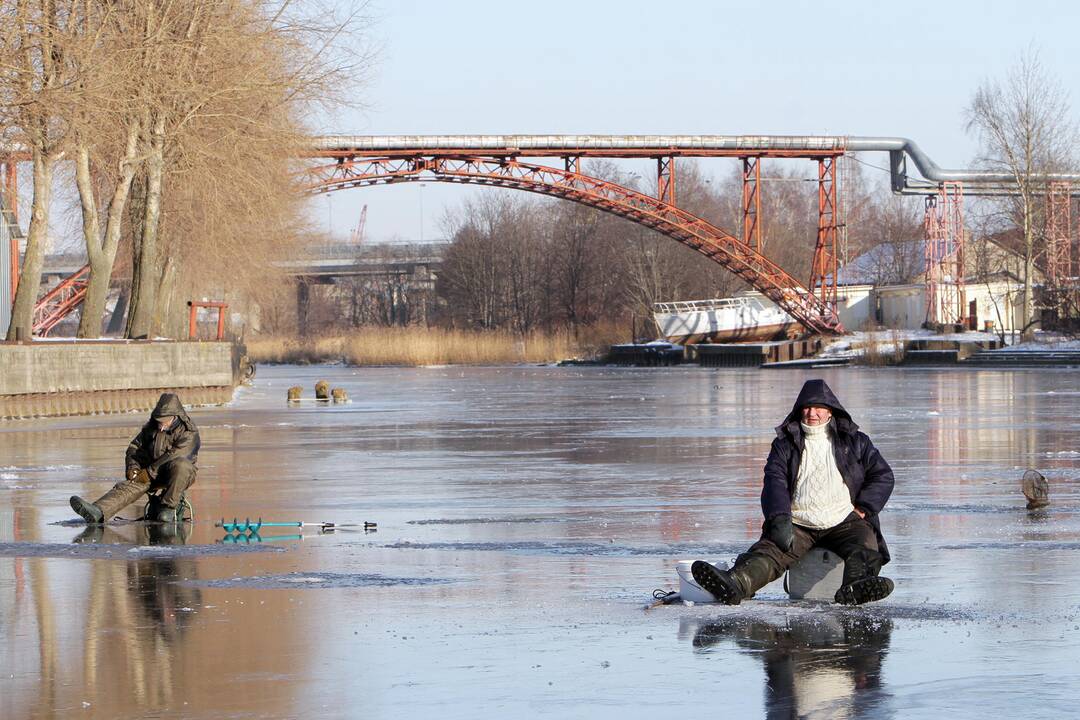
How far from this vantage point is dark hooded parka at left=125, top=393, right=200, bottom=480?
46.0 ft

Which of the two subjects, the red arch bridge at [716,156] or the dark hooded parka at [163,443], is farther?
the red arch bridge at [716,156]

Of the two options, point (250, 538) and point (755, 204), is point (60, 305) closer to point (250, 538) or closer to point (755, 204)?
point (755, 204)

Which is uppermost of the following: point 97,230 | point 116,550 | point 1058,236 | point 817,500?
point 1058,236

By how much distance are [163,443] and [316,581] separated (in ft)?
13.0

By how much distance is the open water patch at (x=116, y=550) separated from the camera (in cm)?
1191

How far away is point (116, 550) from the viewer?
12.2 metres

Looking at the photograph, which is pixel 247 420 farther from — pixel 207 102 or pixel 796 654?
pixel 796 654

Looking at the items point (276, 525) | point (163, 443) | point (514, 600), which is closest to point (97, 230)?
point (163, 443)

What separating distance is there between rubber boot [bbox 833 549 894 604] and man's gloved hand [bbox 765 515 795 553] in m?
0.34

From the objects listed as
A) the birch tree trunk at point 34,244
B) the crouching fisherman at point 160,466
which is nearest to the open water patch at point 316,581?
the crouching fisherman at point 160,466

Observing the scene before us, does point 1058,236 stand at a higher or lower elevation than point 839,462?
higher

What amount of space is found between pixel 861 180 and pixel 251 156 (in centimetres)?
14016

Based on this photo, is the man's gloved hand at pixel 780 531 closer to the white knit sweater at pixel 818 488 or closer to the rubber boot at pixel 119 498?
the white knit sweater at pixel 818 488

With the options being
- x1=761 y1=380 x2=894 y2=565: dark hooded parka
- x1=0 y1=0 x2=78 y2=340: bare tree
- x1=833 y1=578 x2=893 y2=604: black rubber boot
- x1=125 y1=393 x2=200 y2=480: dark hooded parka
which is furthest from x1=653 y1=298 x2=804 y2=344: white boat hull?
x1=833 y1=578 x2=893 y2=604: black rubber boot
